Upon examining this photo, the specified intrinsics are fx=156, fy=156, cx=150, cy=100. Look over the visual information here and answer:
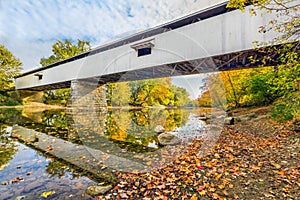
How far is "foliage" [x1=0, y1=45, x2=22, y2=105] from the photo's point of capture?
20.9m

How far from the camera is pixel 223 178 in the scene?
2164 mm

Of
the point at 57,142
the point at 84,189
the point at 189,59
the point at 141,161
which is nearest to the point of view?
the point at 84,189

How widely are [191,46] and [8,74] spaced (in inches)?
1008

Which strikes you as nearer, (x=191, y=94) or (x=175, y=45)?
(x=191, y=94)

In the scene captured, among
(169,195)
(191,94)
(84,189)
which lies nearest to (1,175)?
(84,189)

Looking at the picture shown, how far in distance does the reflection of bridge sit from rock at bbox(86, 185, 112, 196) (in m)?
5.77

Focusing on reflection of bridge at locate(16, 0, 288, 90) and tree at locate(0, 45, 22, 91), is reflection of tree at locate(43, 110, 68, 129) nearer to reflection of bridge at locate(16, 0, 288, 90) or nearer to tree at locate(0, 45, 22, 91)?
reflection of bridge at locate(16, 0, 288, 90)

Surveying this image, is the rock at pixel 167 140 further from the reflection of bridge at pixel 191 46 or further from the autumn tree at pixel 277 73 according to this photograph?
the reflection of bridge at pixel 191 46

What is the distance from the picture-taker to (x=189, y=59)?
21.6ft

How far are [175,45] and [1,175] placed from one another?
6.91 meters

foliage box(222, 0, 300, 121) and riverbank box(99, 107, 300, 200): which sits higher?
foliage box(222, 0, 300, 121)

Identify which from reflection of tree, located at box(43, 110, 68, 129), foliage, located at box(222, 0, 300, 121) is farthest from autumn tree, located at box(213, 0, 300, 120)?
reflection of tree, located at box(43, 110, 68, 129)

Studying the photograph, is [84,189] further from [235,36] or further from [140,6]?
[140,6]

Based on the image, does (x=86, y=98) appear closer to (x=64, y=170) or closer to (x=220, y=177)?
(x=64, y=170)
